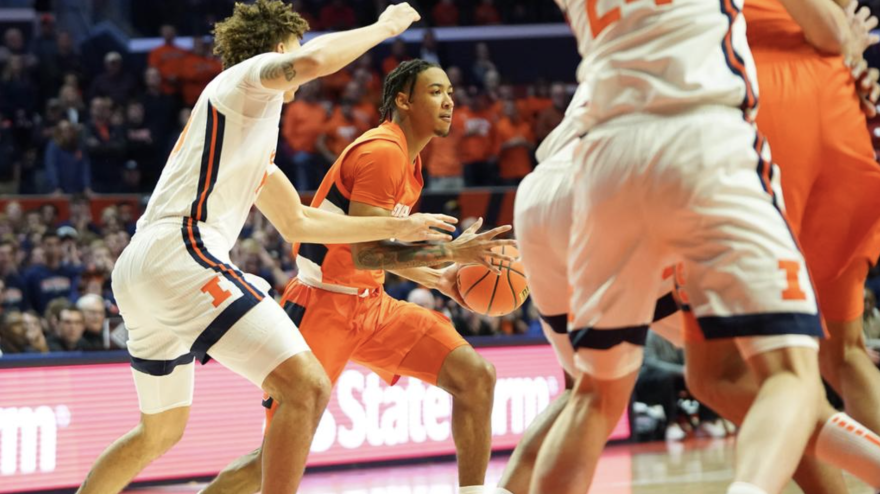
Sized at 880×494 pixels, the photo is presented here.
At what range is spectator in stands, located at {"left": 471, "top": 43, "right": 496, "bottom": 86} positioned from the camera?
1571 cm

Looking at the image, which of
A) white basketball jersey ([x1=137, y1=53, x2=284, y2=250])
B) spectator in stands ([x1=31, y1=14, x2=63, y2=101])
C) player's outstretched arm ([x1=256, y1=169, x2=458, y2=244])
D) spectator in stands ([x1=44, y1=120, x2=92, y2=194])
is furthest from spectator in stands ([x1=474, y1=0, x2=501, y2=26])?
white basketball jersey ([x1=137, y1=53, x2=284, y2=250])

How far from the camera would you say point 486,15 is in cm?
1736

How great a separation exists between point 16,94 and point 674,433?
9.00m

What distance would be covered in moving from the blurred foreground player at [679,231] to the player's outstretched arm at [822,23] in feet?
2.27

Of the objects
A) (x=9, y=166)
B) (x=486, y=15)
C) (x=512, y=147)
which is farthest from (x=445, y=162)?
(x=9, y=166)

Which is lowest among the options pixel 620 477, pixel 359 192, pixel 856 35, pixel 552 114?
pixel 620 477

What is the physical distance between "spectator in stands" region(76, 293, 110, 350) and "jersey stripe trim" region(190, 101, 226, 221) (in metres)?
4.38

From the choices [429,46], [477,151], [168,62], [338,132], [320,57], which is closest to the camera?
[320,57]

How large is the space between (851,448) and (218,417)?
202 inches

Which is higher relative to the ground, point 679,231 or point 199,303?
point 679,231

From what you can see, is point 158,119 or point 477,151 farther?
point 477,151

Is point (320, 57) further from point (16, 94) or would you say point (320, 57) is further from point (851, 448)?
point (16, 94)

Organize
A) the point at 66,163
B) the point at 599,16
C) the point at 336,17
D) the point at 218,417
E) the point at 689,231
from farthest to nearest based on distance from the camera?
the point at 336,17, the point at 66,163, the point at 218,417, the point at 599,16, the point at 689,231

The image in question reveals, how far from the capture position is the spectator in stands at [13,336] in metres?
8.25
